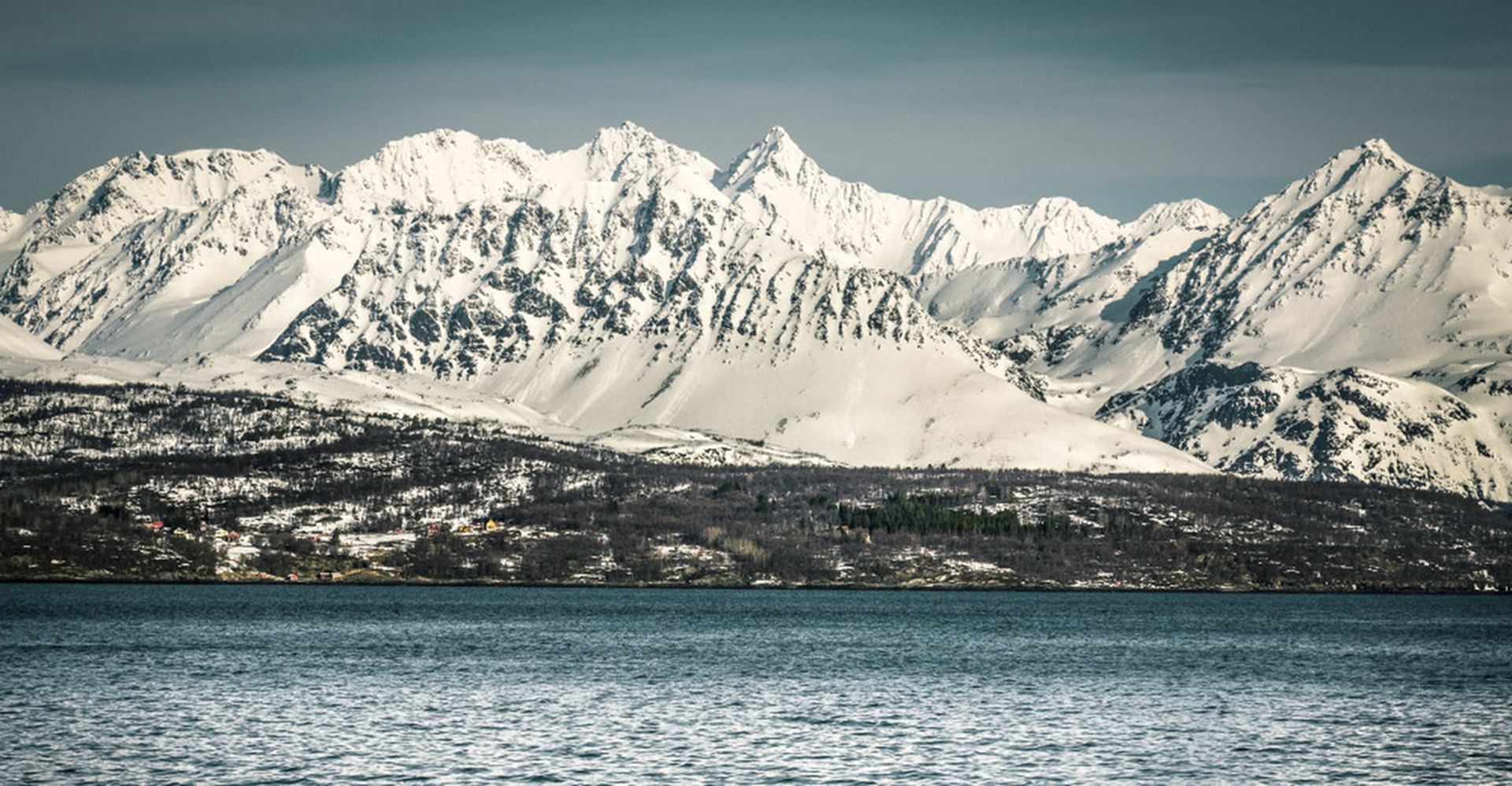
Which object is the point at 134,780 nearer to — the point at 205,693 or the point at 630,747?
the point at 630,747

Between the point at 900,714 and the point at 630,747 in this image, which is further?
the point at 900,714

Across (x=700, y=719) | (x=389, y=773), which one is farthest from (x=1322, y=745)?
(x=389, y=773)

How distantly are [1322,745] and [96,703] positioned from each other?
8710 centimetres

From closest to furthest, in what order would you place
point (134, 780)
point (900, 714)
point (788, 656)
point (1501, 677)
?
point (134, 780), point (900, 714), point (1501, 677), point (788, 656)

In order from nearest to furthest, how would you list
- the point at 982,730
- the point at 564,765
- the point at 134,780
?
the point at 134,780 → the point at 564,765 → the point at 982,730

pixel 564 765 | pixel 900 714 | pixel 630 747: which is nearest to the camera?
pixel 564 765

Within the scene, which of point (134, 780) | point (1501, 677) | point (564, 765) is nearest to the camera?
point (134, 780)

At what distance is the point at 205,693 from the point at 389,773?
4469 cm

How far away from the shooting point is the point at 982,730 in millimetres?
123688

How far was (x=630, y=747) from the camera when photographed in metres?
112

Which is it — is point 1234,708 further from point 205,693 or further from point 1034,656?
point 205,693

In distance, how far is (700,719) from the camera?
418 ft

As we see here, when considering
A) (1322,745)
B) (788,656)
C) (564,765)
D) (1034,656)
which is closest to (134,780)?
(564,765)

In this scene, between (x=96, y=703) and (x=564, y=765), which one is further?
(x=96, y=703)
